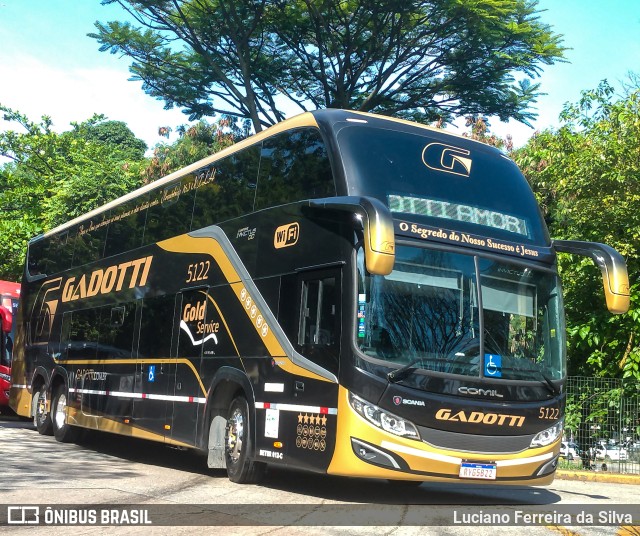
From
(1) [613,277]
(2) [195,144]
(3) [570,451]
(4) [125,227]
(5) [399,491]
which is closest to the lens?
(1) [613,277]

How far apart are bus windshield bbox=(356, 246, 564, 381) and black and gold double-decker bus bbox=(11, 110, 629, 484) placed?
2 centimetres

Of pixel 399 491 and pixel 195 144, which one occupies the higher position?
pixel 195 144

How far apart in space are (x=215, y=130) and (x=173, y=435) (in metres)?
17.5

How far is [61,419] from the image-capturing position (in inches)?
707

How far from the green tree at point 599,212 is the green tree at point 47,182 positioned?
17047 millimetres

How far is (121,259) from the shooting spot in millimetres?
16078

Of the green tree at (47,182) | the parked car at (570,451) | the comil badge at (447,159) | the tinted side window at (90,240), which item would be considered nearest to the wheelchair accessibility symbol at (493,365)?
the comil badge at (447,159)

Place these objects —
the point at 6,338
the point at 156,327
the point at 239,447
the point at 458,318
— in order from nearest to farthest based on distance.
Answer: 1. the point at 458,318
2. the point at 239,447
3. the point at 156,327
4. the point at 6,338

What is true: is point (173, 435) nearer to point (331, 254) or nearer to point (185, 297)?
point (185, 297)

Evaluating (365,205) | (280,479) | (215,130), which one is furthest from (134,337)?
(215,130)

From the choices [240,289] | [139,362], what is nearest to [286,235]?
→ [240,289]

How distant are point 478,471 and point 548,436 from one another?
1128 mm

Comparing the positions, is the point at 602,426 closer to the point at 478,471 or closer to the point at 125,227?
the point at 478,471

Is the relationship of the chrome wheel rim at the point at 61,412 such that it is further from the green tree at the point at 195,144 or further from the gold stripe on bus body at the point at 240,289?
the green tree at the point at 195,144
